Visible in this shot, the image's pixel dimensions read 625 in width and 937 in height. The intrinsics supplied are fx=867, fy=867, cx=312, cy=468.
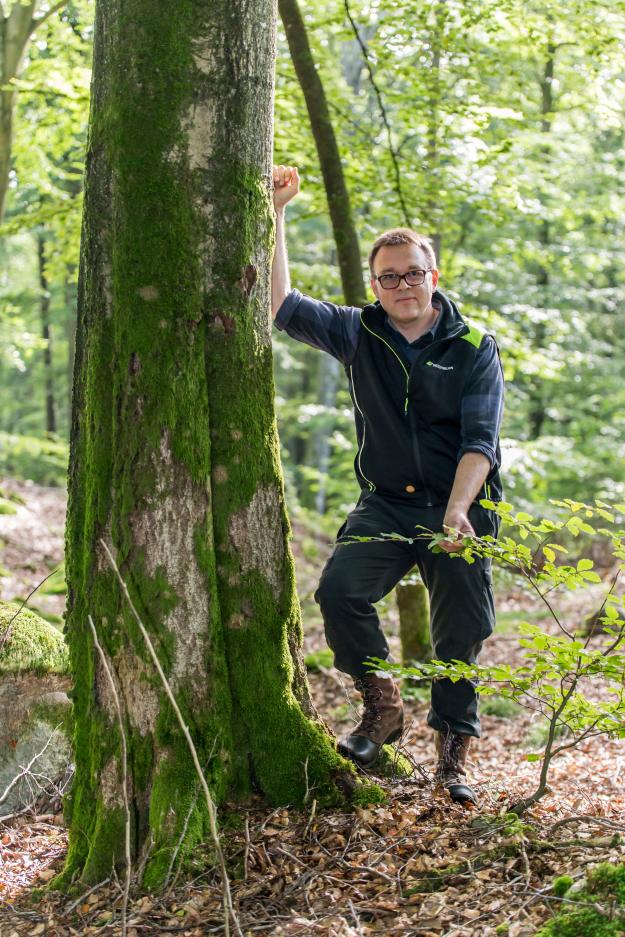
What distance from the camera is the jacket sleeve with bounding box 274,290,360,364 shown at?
4086 millimetres

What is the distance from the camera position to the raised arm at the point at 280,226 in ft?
12.2

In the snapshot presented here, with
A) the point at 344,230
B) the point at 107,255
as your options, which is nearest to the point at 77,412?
the point at 107,255

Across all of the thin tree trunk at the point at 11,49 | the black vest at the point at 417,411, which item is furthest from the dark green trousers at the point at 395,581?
the thin tree trunk at the point at 11,49

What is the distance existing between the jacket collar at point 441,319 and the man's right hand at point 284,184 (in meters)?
0.68

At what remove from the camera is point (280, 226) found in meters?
3.89

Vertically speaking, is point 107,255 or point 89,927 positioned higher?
point 107,255

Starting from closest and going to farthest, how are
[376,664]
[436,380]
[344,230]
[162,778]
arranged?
[162,778] < [376,664] < [436,380] < [344,230]

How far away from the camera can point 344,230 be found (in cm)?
746

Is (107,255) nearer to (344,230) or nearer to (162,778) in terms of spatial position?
(162,778)

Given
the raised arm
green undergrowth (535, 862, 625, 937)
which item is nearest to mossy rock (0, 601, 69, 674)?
the raised arm

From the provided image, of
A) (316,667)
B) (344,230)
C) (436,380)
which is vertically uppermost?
(344,230)

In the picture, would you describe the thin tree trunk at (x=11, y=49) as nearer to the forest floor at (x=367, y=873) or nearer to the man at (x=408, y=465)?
the man at (x=408, y=465)

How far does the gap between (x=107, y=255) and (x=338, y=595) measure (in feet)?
5.60

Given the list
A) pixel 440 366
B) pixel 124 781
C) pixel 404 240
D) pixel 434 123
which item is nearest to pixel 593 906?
pixel 124 781
